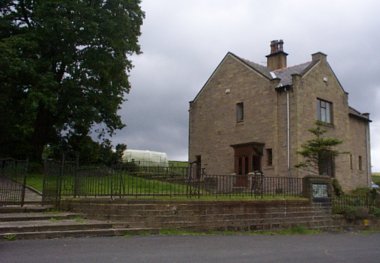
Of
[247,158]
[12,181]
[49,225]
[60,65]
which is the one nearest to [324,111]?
[247,158]

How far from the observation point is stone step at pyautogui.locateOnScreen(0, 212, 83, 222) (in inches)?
514

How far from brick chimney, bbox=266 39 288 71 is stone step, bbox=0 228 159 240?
944 inches

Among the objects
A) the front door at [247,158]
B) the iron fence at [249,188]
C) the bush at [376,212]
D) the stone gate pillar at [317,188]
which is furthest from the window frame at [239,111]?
the stone gate pillar at [317,188]

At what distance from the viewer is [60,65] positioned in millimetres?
30219

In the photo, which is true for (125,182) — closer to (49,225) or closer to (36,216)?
(36,216)

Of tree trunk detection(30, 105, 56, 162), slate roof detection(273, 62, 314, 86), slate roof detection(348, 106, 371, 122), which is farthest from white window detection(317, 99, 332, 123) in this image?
tree trunk detection(30, 105, 56, 162)

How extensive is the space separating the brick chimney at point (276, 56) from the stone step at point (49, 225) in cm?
2446

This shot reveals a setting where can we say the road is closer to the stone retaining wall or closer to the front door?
the stone retaining wall

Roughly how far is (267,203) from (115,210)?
18.2 feet

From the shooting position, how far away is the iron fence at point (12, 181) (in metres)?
15.4

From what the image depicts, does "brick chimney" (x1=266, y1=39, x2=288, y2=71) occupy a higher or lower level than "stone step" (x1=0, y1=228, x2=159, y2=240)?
higher

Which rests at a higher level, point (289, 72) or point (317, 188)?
point (289, 72)

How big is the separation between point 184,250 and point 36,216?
534cm

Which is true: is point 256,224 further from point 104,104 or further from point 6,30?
point 6,30
